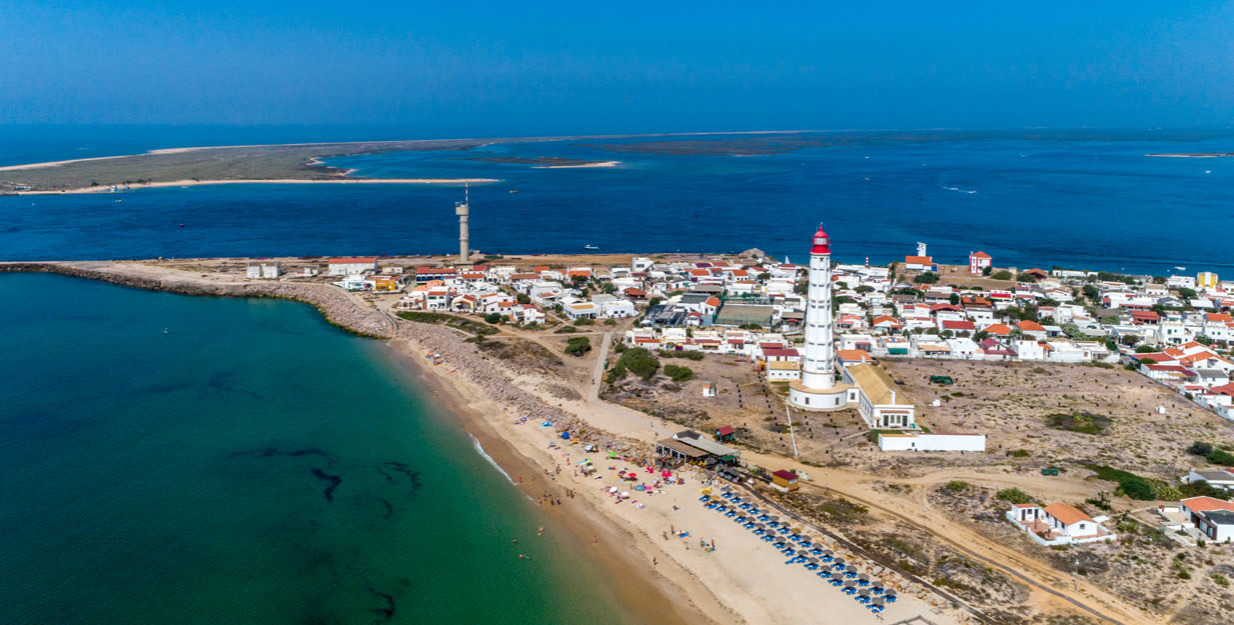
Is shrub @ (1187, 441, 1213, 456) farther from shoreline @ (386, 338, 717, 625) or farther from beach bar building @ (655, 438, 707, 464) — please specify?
shoreline @ (386, 338, 717, 625)

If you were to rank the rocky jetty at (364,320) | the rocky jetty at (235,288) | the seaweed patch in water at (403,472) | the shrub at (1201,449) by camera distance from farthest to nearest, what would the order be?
1. the rocky jetty at (235,288)
2. the rocky jetty at (364,320)
3. the shrub at (1201,449)
4. the seaweed patch in water at (403,472)

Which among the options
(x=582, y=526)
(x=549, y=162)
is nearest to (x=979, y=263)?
(x=582, y=526)

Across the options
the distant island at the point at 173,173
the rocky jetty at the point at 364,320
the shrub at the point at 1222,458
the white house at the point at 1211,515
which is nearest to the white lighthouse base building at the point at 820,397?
the rocky jetty at the point at 364,320

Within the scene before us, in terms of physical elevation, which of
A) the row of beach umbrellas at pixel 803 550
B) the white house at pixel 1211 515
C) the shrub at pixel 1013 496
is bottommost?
the row of beach umbrellas at pixel 803 550

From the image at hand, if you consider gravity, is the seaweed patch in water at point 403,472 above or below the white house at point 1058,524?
below

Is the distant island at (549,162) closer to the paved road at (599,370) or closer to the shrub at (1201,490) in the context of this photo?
the paved road at (599,370)

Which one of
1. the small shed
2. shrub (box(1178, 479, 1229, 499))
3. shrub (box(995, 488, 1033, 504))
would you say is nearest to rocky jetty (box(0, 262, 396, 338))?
the small shed

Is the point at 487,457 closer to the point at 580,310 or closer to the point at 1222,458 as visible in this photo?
the point at 580,310
